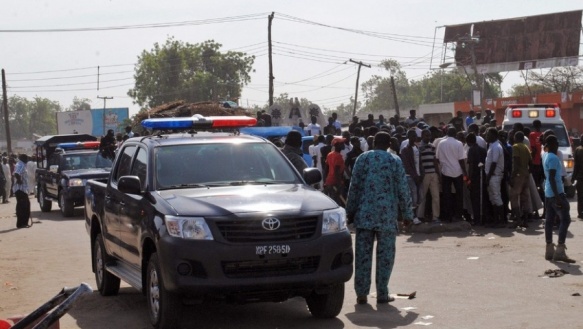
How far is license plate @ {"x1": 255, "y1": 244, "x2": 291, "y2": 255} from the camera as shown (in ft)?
27.8

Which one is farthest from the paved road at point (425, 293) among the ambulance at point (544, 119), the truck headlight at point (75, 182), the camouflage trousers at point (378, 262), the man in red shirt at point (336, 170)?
the truck headlight at point (75, 182)

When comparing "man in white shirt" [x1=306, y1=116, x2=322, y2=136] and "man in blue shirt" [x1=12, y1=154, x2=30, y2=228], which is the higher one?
"man in white shirt" [x1=306, y1=116, x2=322, y2=136]

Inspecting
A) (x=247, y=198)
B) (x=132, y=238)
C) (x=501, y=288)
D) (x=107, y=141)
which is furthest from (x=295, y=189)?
(x=107, y=141)

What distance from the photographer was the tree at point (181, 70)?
347ft

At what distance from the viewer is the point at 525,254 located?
13.9 m

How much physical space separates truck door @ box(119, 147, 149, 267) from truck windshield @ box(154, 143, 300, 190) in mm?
267

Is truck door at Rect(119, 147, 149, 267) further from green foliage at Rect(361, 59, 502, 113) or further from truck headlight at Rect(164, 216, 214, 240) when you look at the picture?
green foliage at Rect(361, 59, 502, 113)

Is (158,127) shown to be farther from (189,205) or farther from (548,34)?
(548,34)

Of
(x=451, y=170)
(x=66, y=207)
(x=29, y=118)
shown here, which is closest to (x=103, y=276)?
(x=451, y=170)

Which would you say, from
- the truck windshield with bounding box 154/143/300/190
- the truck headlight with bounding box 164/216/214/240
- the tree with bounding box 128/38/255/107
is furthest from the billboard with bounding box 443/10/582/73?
the truck headlight with bounding box 164/216/214/240

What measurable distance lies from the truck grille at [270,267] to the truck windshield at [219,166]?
1.31m

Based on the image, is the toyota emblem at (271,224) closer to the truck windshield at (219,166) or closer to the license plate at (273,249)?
the license plate at (273,249)

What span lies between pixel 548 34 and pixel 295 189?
6780 cm

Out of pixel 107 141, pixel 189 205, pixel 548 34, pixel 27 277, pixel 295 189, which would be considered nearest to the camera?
pixel 189 205
